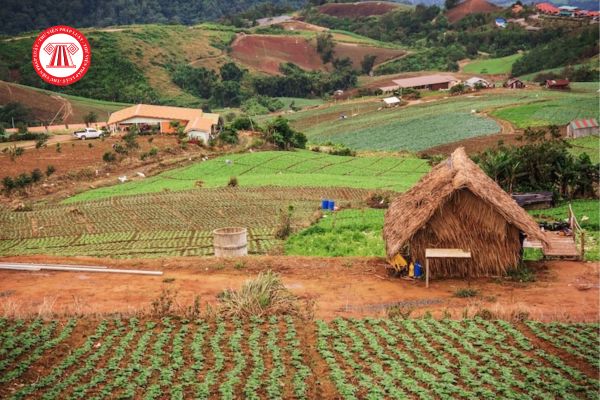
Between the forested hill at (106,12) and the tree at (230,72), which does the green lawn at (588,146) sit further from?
the tree at (230,72)

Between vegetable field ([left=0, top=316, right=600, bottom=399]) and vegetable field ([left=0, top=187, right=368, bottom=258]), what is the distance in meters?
11.5

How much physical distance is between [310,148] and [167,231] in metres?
27.9

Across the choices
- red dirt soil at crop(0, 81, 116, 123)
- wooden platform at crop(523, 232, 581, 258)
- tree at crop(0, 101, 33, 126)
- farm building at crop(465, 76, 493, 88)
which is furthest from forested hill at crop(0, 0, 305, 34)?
wooden platform at crop(523, 232, 581, 258)

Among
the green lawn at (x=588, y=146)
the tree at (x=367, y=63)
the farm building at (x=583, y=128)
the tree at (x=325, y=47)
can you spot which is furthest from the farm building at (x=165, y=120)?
the tree at (x=325, y=47)

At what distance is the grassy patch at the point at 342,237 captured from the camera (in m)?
23.7

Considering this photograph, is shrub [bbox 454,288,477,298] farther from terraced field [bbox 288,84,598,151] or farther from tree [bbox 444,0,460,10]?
tree [bbox 444,0,460,10]

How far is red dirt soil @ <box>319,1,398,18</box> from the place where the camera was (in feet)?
542

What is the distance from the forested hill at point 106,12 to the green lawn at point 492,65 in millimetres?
58211

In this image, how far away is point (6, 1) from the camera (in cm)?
7669

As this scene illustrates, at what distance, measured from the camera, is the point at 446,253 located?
55.8 ft

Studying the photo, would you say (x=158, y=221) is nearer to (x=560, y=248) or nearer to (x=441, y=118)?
(x=560, y=248)

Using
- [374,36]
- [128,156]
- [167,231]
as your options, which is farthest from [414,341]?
[374,36]

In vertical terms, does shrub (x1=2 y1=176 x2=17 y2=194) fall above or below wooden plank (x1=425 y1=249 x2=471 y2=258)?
above

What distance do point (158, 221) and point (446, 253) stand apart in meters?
17.7
